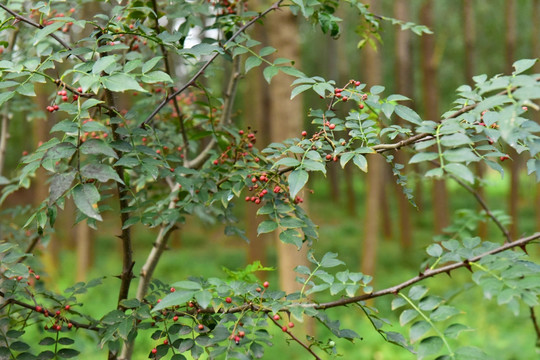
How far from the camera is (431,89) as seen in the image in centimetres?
1144

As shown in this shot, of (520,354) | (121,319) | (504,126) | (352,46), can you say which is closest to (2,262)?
(121,319)

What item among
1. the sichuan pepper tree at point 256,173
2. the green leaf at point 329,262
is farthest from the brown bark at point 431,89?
the green leaf at point 329,262

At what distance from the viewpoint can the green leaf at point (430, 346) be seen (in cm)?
124

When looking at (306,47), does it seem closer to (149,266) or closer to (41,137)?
(41,137)

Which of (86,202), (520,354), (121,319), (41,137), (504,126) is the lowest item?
(520,354)

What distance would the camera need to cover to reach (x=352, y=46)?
23.2 metres

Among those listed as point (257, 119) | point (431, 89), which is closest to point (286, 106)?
point (257, 119)

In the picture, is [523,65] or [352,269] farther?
[352,269]

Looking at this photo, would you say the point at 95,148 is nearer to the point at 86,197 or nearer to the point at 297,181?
the point at 86,197

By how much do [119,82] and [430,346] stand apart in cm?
97

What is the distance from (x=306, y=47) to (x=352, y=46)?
3266 millimetres

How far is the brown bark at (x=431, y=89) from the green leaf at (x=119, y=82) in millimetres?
10555

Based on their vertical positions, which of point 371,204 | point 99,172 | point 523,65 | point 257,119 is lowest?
point 371,204

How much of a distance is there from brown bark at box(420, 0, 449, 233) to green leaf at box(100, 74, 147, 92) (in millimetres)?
10555
